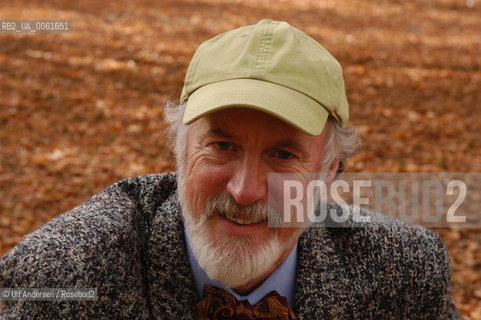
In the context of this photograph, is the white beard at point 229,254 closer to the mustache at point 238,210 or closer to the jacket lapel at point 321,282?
the mustache at point 238,210

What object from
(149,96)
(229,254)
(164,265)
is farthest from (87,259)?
(149,96)

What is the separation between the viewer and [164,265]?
206 centimetres

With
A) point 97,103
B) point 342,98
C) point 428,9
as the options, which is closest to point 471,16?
point 428,9

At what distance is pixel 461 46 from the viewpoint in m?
12.6

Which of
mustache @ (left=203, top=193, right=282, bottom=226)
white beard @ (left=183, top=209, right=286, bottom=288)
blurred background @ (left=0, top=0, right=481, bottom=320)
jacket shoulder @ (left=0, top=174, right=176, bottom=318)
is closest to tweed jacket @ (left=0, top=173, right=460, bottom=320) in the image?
jacket shoulder @ (left=0, top=174, right=176, bottom=318)

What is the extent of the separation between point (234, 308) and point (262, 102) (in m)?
0.77

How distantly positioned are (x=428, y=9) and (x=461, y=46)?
19.2ft

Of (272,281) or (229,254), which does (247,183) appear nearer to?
(229,254)

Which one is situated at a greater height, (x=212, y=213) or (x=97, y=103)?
(x=212, y=213)

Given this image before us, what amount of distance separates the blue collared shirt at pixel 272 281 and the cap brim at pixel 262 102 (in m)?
0.56

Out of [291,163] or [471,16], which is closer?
[291,163]

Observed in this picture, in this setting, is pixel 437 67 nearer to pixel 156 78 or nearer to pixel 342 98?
pixel 156 78

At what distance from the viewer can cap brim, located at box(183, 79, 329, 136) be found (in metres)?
1.85

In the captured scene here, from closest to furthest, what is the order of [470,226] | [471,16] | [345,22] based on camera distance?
[470,226] < [345,22] < [471,16]
